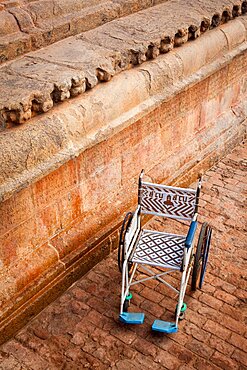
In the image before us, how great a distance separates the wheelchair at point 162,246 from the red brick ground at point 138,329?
117 millimetres

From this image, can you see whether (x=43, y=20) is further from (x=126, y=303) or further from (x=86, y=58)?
(x=126, y=303)

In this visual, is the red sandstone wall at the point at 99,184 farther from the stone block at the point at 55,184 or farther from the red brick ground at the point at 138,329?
the red brick ground at the point at 138,329

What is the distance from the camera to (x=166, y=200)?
478 centimetres

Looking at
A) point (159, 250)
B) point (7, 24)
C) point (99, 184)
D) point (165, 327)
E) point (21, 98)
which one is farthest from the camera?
point (99, 184)

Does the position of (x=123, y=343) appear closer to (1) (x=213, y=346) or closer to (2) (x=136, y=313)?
(2) (x=136, y=313)

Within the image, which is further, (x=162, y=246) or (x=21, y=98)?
(x=162, y=246)

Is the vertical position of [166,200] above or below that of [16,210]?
below

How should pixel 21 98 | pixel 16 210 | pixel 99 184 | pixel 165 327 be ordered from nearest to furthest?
1. pixel 21 98
2. pixel 16 210
3. pixel 165 327
4. pixel 99 184

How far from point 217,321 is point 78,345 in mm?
1209

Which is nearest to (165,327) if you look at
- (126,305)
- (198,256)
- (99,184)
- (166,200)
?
(126,305)

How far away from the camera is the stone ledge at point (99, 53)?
3.97 m

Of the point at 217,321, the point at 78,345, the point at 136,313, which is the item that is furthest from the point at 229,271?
the point at 78,345

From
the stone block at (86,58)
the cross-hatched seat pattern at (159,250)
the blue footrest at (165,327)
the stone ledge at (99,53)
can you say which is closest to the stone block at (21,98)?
the stone ledge at (99,53)

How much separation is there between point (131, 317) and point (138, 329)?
12 centimetres
